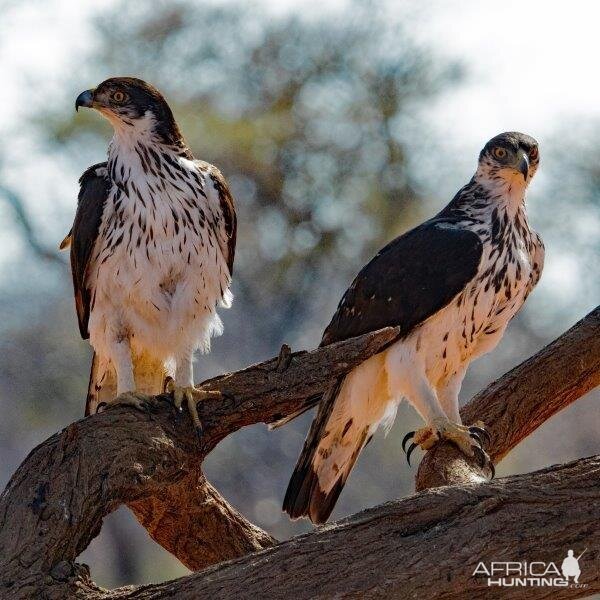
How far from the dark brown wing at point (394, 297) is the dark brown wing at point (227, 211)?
0.65 metres

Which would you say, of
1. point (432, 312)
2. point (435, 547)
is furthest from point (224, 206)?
point (435, 547)

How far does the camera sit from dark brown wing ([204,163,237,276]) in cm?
764

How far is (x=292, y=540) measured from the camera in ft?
18.6

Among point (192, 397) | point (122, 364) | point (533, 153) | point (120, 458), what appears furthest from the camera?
point (533, 153)

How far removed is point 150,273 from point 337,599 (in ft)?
7.61

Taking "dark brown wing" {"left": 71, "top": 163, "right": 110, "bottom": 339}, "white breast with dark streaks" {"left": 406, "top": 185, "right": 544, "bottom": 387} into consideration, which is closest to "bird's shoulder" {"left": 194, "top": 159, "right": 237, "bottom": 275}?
"dark brown wing" {"left": 71, "top": 163, "right": 110, "bottom": 339}

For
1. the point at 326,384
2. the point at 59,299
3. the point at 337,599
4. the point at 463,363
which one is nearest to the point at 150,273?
the point at 326,384

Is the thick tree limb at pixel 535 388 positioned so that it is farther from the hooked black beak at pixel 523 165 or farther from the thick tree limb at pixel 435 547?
the thick tree limb at pixel 435 547

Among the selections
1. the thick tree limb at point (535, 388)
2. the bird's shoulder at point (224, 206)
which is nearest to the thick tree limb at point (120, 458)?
the bird's shoulder at point (224, 206)

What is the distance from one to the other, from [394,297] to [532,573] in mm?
2580

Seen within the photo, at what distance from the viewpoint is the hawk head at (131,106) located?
7.54 metres

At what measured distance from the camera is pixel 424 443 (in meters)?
7.61

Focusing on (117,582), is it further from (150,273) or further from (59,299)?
(150,273)

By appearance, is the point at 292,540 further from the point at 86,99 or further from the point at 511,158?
the point at 511,158
